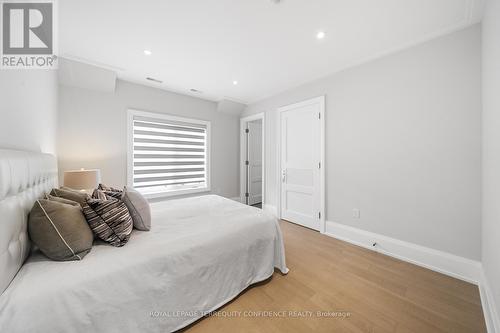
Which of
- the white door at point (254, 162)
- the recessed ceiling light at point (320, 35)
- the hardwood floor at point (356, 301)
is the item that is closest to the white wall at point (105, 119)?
the white door at point (254, 162)

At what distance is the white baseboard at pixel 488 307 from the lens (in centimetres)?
122

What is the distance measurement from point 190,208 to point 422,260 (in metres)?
2.71

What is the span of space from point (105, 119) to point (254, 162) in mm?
3168

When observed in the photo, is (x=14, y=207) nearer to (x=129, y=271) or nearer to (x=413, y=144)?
(x=129, y=271)

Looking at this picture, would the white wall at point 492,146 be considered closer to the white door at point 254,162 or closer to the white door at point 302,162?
the white door at point 302,162

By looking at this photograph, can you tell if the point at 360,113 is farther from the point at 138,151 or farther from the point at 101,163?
the point at 101,163

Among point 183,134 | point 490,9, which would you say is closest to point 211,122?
point 183,134

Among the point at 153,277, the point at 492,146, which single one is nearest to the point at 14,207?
the point at 153,277

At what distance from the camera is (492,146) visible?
1.38 meters

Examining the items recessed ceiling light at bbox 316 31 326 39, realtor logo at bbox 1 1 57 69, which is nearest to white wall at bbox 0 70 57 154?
realtor logo at bbox 1 1 57 69

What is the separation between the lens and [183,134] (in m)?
3.81

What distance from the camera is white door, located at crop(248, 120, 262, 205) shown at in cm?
469

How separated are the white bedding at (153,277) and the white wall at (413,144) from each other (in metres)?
1.54

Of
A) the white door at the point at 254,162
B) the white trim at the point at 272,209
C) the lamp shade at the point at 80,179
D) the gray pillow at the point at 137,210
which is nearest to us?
the gray pillow at the point at 137,210
